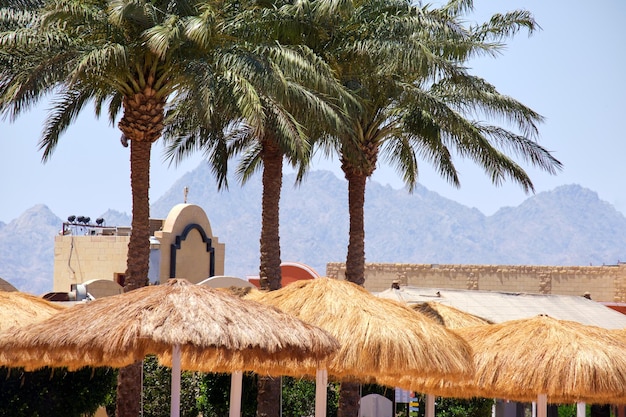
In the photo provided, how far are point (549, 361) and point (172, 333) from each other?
5435mm

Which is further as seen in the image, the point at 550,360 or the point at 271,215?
the point at 271,215

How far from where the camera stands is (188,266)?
2992 cm

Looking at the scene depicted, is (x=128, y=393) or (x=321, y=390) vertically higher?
(x=321, y=390)

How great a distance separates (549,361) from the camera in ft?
42.4

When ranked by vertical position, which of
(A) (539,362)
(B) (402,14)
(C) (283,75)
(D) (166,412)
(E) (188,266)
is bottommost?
(D) (166,412)

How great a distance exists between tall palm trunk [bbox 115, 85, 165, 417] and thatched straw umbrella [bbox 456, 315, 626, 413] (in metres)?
5.52

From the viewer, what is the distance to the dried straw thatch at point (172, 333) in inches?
405

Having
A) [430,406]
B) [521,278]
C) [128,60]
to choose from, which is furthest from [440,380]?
[521,278]

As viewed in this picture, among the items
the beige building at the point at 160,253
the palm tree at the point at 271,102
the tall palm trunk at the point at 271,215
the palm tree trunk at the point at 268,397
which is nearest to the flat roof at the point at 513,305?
the tall palm trunk at the point at 271,215

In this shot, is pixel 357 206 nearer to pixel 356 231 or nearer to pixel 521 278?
pixel 356 231

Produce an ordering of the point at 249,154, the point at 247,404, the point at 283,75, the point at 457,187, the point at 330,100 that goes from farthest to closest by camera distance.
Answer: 1. the point at 249,154
2. the point at 457,187
3. the point at 247,404
4. the point at 330,100
5. the point at 283,75

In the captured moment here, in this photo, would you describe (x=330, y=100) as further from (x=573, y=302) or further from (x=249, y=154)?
(x=573, y=302)

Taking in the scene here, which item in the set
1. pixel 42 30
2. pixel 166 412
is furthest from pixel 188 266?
pixel 42 30

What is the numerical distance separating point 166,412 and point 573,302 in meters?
11.0
